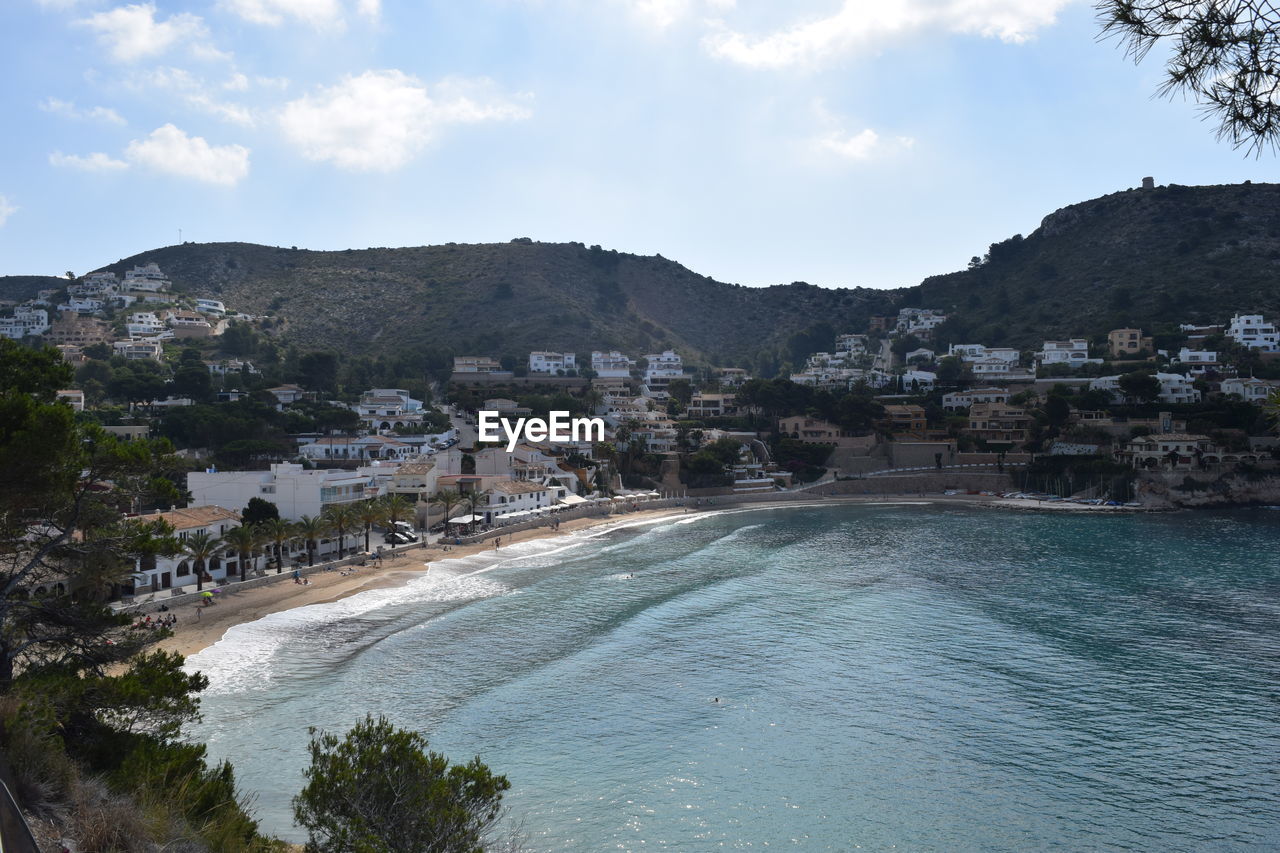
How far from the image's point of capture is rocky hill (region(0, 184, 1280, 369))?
116 metres

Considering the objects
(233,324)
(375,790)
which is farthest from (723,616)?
(233,324)

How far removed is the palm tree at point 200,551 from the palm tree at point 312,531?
16.1 feet

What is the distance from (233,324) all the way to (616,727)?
104570 mm

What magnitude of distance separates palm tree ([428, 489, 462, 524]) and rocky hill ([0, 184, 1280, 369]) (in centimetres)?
6274

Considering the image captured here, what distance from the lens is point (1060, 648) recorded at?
2842cm

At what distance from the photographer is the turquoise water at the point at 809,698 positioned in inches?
659

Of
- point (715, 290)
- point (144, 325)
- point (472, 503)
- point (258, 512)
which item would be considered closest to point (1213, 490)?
point (472, 503)

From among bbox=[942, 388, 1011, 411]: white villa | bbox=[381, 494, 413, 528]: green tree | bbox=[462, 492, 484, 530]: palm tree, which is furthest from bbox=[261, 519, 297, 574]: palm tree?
bbox=[942, 388, 1011, 411]: white villa

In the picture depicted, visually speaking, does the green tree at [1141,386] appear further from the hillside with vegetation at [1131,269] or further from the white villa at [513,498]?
the white villa at [513,498]

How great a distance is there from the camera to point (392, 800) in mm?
11172

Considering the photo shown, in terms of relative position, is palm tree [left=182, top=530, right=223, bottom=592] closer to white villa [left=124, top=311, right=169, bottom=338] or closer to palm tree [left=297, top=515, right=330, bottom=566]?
palm tree [left=297, top=515, right=330, bottom=566]

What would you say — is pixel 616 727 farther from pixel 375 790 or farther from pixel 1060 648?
pixel 1060 648

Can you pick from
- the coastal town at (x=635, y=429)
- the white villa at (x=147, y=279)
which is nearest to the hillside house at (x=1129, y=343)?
the coastal town at (x=635, y=429)

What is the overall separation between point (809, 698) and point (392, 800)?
576 inches
